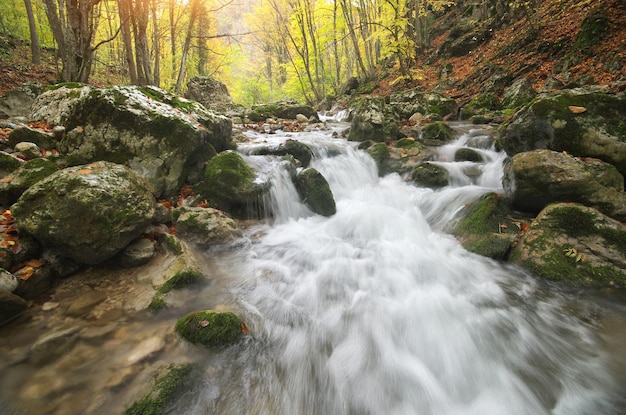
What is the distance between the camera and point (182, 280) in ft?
11.2

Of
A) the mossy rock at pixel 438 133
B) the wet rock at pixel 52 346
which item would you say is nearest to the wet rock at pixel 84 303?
the wet rock at pixel 52 346

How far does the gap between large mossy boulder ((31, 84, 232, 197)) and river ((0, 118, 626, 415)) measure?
6.16 ft

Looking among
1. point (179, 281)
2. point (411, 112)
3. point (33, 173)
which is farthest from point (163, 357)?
point (411, 112)

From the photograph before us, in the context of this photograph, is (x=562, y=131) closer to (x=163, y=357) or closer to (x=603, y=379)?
(x=603, y=379)

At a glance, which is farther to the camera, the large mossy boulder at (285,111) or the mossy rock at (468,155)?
the large mossy boulder at (285,111)

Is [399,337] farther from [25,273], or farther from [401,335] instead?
[25,273]

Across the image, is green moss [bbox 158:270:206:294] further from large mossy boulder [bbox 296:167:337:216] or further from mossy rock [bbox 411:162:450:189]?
mossy rock [bbox 411:162:450:189]

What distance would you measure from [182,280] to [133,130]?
2867 millimetres

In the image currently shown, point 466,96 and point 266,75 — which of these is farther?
point 266,75

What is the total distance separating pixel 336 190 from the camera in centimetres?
714

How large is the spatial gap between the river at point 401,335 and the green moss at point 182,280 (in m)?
0.22

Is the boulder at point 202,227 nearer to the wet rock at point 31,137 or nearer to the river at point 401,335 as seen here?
the river at point 401,335

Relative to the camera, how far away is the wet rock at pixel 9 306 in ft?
8.65

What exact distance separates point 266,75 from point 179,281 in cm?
3649
